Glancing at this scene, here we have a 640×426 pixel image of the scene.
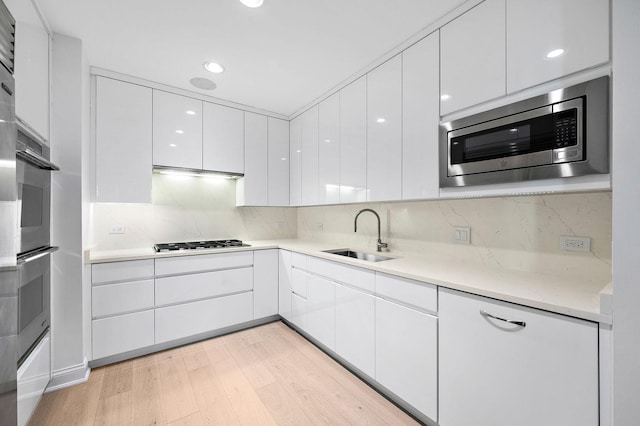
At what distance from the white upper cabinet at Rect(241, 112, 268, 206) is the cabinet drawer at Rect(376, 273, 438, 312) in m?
1.89

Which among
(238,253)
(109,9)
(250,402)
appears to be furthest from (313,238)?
(109,9)

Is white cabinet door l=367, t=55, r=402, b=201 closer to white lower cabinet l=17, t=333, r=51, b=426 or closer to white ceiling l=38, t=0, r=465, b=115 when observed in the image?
white ceiling l=38, t=0, r=465, b=115

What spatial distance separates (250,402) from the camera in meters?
1.78

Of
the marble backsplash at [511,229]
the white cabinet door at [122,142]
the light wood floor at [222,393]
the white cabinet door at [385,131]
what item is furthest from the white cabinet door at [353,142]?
the white cabinet door at [122,142]

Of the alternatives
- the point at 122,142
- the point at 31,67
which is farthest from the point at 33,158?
the point at 122,142

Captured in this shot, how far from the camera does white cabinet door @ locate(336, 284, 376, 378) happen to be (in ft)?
6.14

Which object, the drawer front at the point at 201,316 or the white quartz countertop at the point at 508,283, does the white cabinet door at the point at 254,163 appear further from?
the white quartz countertop at the point at 508,283

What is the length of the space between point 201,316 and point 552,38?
3.11 m

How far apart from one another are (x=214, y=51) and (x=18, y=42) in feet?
3.41

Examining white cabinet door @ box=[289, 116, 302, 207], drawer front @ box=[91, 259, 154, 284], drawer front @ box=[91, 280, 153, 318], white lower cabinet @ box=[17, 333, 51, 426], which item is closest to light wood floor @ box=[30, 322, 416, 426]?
white lower cabinet @ box=[17, 333, 51, 426]

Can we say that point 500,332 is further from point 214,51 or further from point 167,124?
point 167,124

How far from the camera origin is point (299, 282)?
2674 millimetres

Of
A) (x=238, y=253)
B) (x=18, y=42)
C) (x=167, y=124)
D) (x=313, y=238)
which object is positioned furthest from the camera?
(x=313, y=238)

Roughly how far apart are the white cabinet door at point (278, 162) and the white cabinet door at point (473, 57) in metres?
2.08
